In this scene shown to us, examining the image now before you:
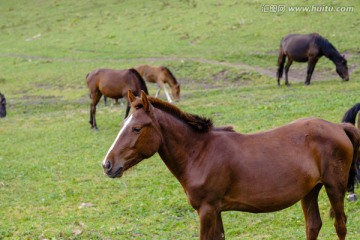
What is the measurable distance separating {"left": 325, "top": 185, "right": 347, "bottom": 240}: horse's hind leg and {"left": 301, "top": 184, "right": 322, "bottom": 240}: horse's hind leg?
0.80 feet

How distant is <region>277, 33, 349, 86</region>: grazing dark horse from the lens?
2368 centimetres

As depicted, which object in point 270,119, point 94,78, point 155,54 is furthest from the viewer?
point 155,54

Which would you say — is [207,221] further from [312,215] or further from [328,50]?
[328,50]

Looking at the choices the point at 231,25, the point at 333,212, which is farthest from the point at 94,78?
the point at 231,25

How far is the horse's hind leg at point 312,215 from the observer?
7.47 m

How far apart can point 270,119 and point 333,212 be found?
9516 mm

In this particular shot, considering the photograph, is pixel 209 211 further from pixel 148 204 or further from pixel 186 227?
pixel 148 204

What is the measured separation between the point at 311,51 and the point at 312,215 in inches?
694

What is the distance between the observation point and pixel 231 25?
3884 centimetres

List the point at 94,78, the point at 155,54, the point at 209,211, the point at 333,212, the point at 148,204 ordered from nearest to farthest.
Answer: the point at 209,211 → the point at 333,212 → the point at 148,204 → the point at 94,78 → the point at 155,54

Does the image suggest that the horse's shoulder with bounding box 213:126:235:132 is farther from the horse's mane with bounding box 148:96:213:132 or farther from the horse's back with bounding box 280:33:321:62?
the horse's back with bounding box 280:33:321:62

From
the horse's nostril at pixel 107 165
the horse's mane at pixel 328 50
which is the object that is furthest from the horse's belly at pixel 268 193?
the horse's mane at pixel 328 50

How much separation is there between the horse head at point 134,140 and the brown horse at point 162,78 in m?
17.8

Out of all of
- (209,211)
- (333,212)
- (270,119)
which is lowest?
(270,119)
